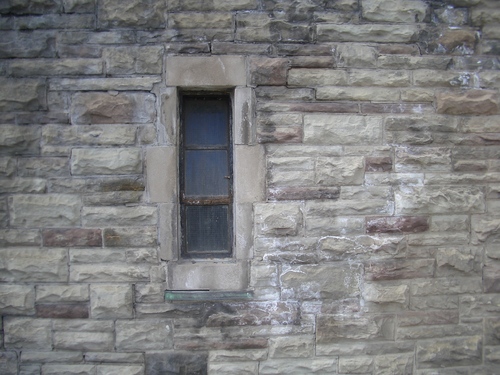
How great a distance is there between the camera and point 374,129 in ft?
10.7

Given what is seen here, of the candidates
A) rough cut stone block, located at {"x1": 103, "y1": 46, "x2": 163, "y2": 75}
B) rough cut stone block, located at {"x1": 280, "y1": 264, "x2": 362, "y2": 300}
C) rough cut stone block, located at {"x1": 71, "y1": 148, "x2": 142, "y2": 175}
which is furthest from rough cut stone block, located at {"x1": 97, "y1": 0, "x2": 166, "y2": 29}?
rough cut stone block, located at {"x1": 280, "y1": 264, "x2": 362, "y2": 300}

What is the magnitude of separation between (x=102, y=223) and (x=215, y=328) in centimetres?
122

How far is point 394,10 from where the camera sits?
3.26m

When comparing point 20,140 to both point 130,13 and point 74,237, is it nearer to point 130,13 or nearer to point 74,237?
point 74,237

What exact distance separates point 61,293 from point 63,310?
14cm

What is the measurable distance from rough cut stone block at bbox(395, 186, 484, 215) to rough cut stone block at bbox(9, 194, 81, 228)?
2.62m

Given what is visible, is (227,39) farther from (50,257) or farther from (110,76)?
(50,257)

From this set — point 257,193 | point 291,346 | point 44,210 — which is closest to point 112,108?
point 44,210

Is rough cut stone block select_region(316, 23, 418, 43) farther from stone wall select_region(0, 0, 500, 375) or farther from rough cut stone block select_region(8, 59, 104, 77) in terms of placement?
rough cut stone block select_region(8, 59, 104, 77)

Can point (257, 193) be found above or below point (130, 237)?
above

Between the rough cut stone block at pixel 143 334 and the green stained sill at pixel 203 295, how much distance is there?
0.21 meters

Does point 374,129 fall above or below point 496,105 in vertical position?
below

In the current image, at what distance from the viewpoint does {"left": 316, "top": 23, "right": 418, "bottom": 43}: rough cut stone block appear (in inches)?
127

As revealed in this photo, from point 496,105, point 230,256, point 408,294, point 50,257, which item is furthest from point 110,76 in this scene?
point 496,105
